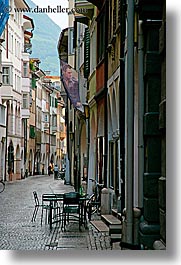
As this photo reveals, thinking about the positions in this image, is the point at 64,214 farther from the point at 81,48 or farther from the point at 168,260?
the point at 168,260

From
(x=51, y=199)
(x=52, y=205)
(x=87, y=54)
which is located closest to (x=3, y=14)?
(x=51, y=199)

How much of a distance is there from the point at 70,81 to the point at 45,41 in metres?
1.91

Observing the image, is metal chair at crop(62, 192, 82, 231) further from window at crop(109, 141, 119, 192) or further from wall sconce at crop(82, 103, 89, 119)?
wall sconce at crop(82, 103, 89, 119)

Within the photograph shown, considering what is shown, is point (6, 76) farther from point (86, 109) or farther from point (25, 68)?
point (86, 109)

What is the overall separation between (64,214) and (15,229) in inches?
122

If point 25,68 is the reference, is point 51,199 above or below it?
below

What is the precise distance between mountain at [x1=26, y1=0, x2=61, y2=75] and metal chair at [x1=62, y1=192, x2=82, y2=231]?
2.69m

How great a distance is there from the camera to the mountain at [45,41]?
26.2 feet

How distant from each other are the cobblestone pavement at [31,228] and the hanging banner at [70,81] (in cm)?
118

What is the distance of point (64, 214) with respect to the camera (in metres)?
12.3

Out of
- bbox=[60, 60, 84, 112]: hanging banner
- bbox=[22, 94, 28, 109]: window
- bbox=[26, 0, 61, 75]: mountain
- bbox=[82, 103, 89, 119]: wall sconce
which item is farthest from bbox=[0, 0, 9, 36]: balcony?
bbox=[82, 103, 89, 119]: wall sconce

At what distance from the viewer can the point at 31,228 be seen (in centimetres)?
1054

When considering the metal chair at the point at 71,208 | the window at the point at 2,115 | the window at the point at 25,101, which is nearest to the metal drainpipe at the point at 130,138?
the window at the point at 2,115

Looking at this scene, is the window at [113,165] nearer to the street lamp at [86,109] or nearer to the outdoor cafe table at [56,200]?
the outdoor cafe table at [56,200]
